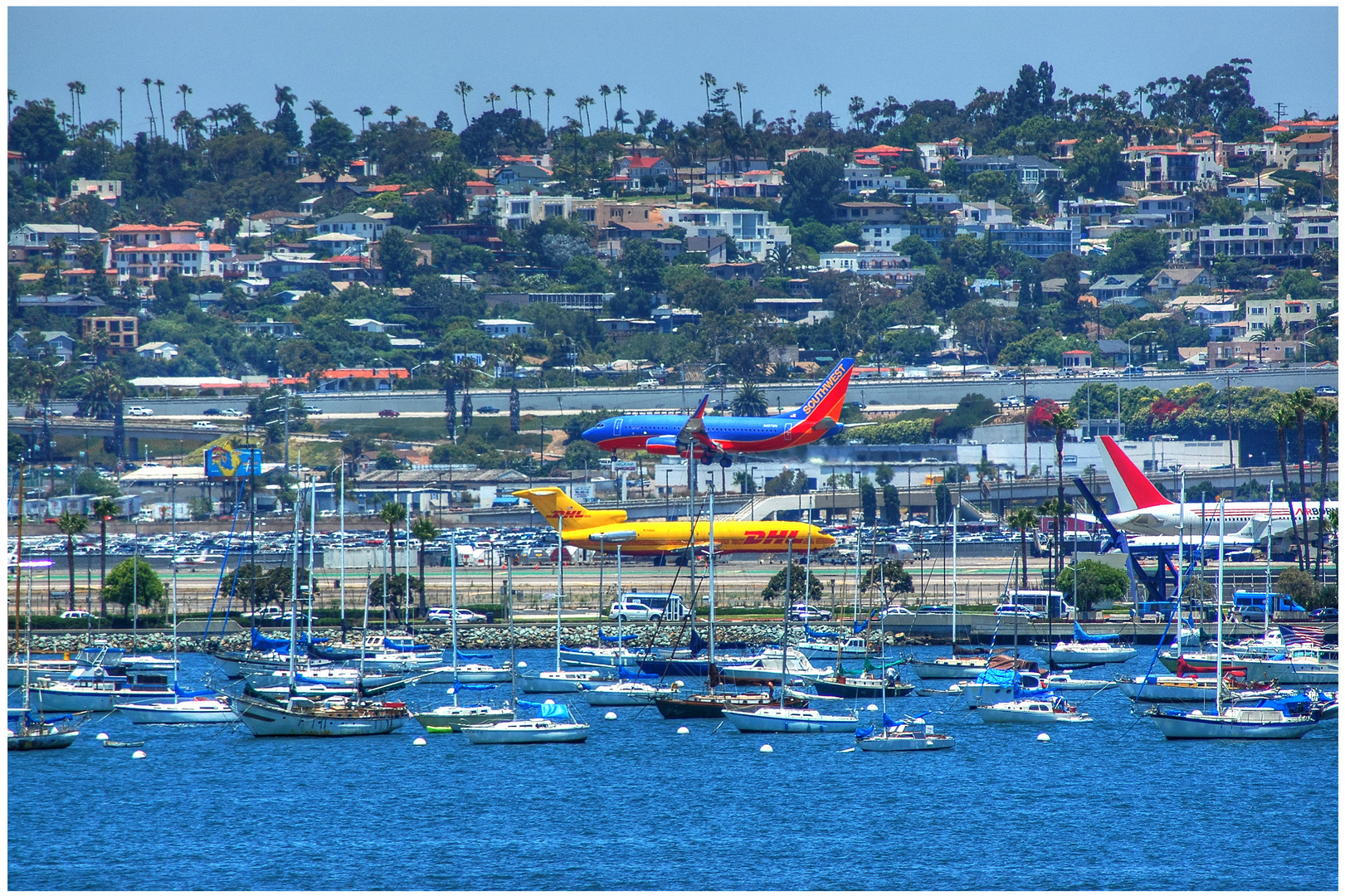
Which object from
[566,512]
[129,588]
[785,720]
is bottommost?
[785,720]

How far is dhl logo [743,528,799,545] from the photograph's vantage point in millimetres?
90875

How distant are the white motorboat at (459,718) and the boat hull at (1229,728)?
18.2m

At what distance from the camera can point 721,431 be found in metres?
97.1

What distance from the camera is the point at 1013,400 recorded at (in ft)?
561

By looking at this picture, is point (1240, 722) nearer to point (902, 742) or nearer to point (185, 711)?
point (902, 742)

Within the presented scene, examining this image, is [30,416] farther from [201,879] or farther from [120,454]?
[201,879]

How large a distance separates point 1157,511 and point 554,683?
36.2m

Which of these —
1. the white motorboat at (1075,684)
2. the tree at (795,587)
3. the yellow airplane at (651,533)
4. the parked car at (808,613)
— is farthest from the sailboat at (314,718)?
the yellow airplane at (651,533)

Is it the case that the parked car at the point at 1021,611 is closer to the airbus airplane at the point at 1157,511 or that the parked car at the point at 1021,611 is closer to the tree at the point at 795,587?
the tree at the point at 795,587

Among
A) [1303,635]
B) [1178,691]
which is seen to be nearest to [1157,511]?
[1303,635]

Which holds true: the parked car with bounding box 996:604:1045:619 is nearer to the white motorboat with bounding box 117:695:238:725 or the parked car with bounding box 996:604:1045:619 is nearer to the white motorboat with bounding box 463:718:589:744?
the white motorboat with bounding box 463:718:589:744

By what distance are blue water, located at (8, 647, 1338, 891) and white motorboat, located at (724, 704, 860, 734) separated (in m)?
0.33

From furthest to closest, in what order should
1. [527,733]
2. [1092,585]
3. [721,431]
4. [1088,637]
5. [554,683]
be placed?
[721,431] → [1092,585] → [1088,637] → [554,683] → [527,733]

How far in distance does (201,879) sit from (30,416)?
443 ft
